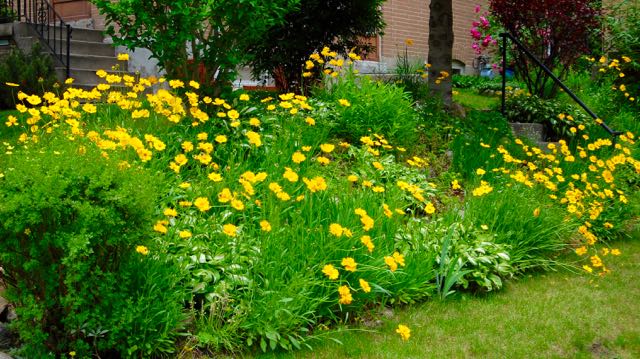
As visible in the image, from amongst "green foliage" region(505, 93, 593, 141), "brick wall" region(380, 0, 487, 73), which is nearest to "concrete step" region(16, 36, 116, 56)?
"green foliage" region(505, 93, 593, 141)

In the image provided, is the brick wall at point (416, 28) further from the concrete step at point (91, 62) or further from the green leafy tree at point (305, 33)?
the concrete step at point (91, 62)

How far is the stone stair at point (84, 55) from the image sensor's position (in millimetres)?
10156

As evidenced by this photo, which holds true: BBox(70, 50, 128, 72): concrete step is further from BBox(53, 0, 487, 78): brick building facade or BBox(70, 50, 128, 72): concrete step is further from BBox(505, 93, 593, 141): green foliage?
BBox(53, 0, 487, 78): brick building facade

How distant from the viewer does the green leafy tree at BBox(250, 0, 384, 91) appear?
28.3 ft

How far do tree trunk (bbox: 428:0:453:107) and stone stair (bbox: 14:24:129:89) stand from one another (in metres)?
4.61

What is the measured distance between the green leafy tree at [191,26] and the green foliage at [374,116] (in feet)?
3.75

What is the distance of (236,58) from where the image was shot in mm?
6090

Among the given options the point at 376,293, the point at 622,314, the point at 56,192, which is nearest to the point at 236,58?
the point at 376,293

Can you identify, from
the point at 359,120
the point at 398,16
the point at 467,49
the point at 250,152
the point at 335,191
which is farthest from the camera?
the point at 467,49

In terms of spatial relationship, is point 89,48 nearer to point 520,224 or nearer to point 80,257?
point 520,224

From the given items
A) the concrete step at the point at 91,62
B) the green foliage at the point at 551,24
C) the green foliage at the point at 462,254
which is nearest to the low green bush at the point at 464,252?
the green foliage at the point at 462,254

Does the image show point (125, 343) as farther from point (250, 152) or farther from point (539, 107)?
point (539, 107)

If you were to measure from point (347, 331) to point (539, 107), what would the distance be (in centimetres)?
606

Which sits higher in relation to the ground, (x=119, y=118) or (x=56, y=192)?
(x=119, y=118)
